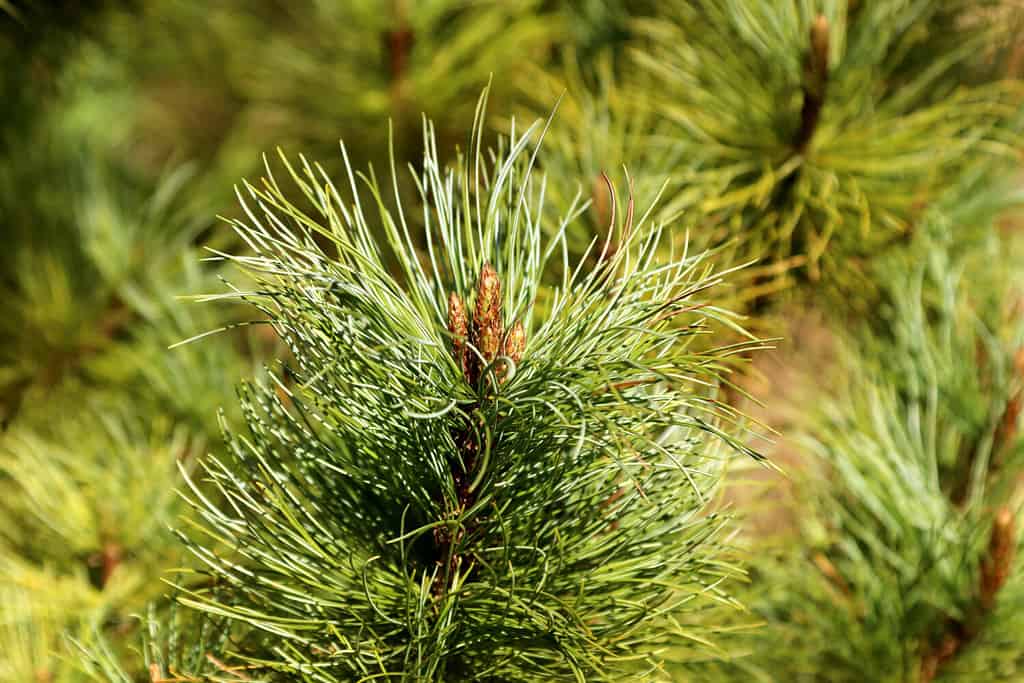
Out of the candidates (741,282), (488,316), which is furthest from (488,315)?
(741,282)

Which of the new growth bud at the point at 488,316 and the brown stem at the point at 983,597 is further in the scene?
the brown stem at the point at 983,597

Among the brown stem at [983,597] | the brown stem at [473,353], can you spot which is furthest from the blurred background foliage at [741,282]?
the brown stem at [473,353]

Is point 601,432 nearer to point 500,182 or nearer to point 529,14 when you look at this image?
point 500,182

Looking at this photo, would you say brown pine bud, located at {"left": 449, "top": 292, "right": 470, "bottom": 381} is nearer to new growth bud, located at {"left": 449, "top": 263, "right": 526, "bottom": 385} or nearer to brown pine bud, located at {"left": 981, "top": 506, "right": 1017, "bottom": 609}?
new growth bud, located at {"left": 449, "top": 263, "right": 526, "bottom": 385}

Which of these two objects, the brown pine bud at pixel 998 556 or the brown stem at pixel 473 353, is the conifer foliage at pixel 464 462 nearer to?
the brown stem at pixel 473 353

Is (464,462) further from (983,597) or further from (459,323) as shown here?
(983,597)

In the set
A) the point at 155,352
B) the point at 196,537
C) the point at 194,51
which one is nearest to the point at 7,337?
the point at 155,352

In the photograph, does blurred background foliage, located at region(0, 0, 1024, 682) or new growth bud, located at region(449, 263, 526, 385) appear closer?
new growth bud, located at region(449, 263, 526, 385)

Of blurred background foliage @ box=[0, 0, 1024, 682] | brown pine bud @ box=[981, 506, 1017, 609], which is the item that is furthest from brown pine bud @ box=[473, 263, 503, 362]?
brown pine bud @ box=[981, 506, 1017, 609]
